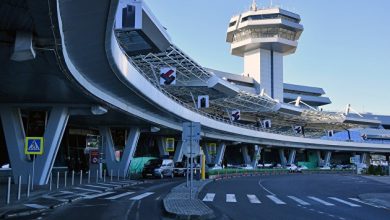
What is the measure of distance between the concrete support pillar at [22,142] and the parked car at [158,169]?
15649 millimetres

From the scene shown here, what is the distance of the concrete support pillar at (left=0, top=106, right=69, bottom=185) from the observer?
2884 centimetres

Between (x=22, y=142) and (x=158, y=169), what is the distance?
17122mm

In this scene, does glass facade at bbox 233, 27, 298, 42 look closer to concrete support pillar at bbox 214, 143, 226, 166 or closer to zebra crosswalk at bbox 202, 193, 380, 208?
concrete support pillar at bbox 214, 143, 226, 166

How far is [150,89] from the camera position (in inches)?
1357

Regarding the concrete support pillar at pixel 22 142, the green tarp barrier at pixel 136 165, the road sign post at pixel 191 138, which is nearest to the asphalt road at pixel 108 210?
the road sign post at pixel 191 138

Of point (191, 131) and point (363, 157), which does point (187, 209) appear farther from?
point (363, 157)

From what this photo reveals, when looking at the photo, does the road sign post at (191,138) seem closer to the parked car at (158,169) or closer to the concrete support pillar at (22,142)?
the concrete support pillar at (22,142)

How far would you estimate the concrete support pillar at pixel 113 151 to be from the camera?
45625mm

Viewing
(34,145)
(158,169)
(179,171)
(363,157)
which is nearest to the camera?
(34,145)

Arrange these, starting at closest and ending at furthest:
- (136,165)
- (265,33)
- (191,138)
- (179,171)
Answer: (191,138)
(136,165)
(179,171)
(265,33)

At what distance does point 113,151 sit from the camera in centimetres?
4634

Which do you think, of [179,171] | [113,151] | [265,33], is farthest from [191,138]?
[265,33]

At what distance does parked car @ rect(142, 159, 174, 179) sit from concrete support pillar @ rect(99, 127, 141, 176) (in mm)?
2164

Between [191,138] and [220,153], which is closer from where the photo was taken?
[191,138]
